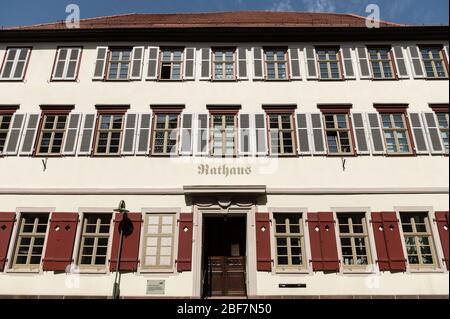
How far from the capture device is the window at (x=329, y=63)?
507 inches

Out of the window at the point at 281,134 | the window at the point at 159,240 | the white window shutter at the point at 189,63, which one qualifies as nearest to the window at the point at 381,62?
the window at the point at 281,134

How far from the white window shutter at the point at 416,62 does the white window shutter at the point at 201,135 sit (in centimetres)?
802

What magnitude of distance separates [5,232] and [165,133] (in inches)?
229

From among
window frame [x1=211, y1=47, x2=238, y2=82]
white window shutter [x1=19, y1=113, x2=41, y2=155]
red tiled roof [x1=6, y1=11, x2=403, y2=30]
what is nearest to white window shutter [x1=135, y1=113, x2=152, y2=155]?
window frame [x1=211, y1=47, x2=238, y2=82]

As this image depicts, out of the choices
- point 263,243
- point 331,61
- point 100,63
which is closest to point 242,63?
point 331,61

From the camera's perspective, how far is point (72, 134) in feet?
38.5

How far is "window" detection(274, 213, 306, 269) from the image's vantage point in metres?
10.3

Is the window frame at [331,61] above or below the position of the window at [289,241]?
above

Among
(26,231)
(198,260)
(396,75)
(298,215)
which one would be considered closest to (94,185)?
(26,231)

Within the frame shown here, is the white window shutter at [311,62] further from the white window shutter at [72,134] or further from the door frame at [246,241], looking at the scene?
the white window shutter at [72,134]

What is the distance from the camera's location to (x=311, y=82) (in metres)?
12.6
